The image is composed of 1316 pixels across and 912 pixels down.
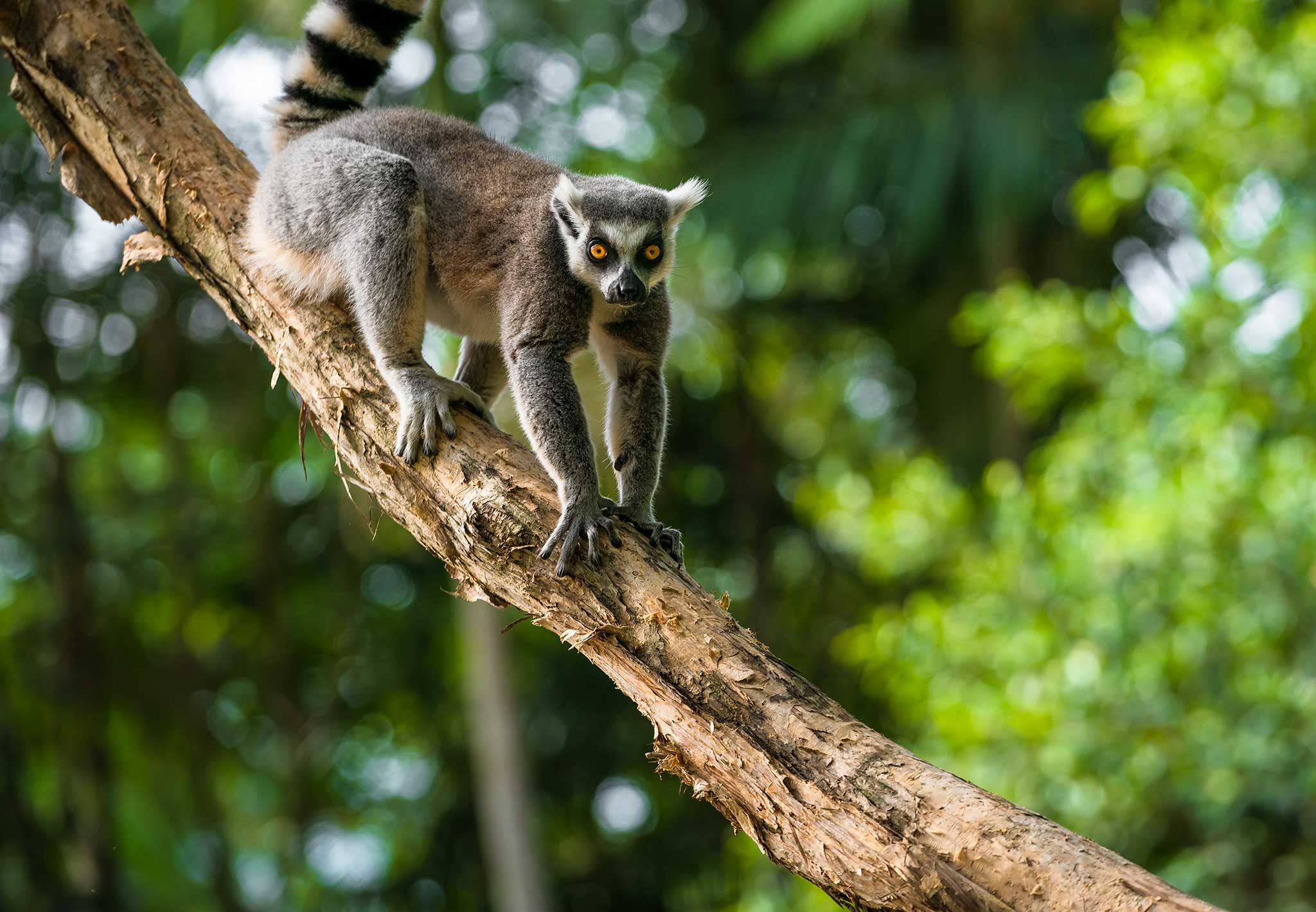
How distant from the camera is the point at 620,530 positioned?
3.42 metres

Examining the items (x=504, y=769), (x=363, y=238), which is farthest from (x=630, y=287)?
(x=504, y=769)

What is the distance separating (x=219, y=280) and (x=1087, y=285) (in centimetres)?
924

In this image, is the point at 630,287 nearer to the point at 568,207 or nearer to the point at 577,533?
the point at 568,207

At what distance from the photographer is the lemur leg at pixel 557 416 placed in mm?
3666

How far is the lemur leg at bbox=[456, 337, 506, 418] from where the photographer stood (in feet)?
15.9

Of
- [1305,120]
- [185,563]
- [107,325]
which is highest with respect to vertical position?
[1305,120]

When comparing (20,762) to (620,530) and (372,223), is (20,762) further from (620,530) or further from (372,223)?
(620,530)

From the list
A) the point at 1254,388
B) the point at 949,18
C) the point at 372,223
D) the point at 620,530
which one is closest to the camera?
the point at 620,530

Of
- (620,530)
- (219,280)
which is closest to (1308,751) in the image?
(620,530)

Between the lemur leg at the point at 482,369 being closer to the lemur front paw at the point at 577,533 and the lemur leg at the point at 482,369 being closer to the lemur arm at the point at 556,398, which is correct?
the lemur arm at the point at 556,398

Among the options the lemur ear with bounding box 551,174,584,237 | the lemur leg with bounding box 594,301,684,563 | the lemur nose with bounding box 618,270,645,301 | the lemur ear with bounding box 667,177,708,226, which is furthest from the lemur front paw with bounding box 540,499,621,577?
the lemur ear with bounding box 667,177,708,226

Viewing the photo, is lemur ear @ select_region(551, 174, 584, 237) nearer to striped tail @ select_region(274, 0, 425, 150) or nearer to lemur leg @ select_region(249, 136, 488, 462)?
lemur leg @ select_region(249, 136, 488, 462)

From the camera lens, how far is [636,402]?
170 inches

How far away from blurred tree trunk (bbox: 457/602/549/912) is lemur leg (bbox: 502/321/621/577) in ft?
17.8
